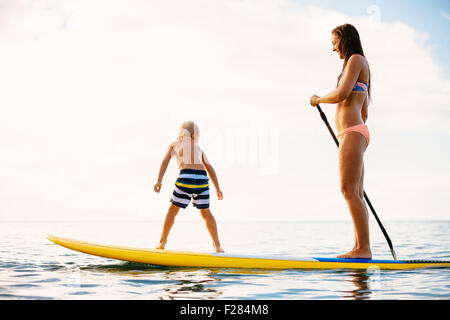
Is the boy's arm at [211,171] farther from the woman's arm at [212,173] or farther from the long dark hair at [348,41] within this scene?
the long dark hair at [348,41]

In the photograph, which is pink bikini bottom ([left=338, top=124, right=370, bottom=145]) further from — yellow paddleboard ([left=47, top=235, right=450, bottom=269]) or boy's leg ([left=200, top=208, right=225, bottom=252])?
boy's leg ([left=200, top=208, right=225, bottom=252])

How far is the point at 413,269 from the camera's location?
558 centimetres

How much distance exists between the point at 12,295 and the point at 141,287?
3.36 feet

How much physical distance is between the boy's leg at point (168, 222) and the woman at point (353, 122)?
1.98m

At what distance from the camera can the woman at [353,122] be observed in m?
5.12

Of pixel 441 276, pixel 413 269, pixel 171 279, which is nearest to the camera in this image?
pixel 171 279

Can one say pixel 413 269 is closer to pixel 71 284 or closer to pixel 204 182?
pixel 204 182

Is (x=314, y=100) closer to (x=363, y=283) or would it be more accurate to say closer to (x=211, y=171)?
(x=211, y=171)

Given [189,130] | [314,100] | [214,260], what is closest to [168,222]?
[214,260]

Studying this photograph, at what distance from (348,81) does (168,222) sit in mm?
2584

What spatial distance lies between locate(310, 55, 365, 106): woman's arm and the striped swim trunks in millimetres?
1761

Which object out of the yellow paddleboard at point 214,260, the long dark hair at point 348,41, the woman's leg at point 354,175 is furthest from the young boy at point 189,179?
the long dark hair at point 348,41
